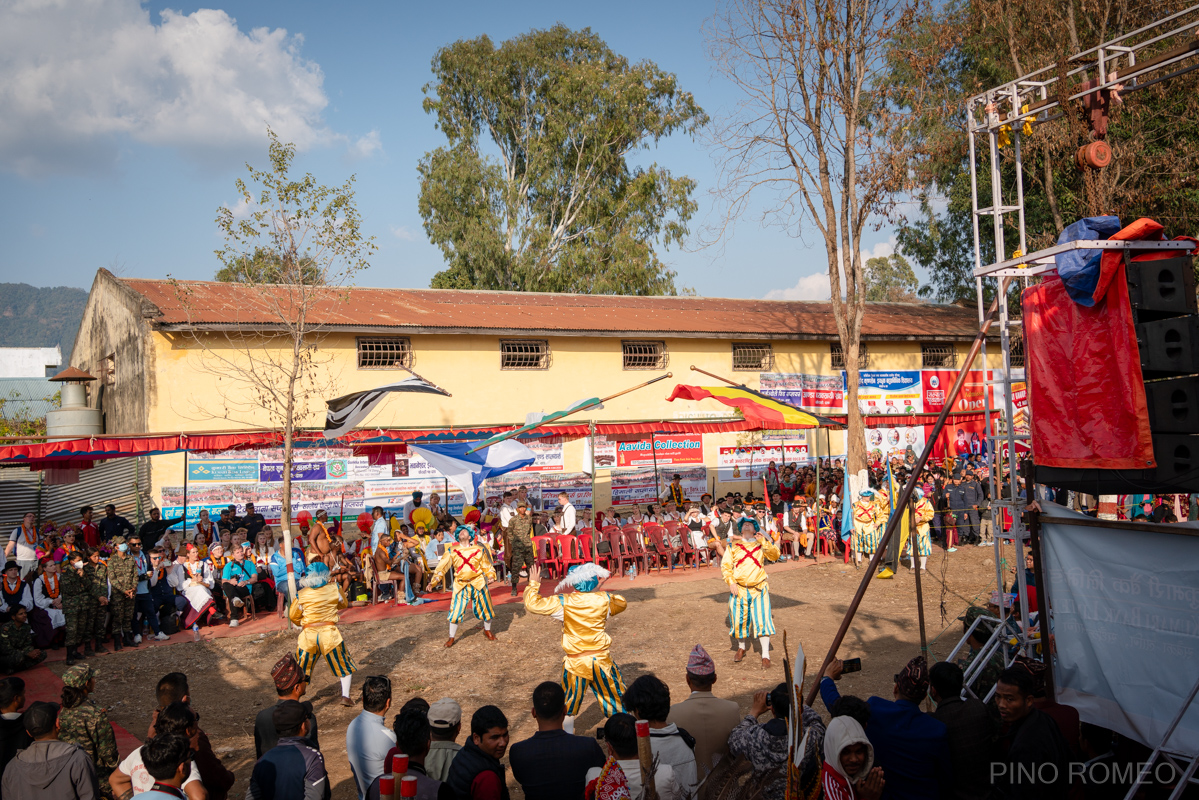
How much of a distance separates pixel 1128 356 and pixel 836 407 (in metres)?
18.6

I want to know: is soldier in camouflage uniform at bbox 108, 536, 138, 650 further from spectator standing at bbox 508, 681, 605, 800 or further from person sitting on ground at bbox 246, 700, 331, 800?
spectator standing at bbox 508, 681, 605, 800

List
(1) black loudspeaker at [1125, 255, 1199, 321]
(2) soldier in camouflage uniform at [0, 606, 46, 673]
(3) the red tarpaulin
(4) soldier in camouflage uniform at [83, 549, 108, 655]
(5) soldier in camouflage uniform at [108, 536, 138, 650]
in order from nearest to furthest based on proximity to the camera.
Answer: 1. (1) black loudspeaker at [1125, 255, 1199, 321]
2. (3) the red tarpaulin
3. (2) soldier in camouflage uniform at [0, 606, 46, 673]
4. (4) soldier in camouflage uniform at [83, 549, 108, 655]
5. (5) soldier in camouflage uniform at [108, 536, 138, 650]

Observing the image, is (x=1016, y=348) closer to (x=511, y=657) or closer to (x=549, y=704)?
(x=511, y=657)

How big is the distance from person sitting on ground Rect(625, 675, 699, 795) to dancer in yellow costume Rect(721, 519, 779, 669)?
5238 millimetres

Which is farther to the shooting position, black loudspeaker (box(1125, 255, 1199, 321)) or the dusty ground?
the dusty ground

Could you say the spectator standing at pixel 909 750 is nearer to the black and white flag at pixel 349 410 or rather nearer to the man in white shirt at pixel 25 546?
the black and white flag at pixel 349 410

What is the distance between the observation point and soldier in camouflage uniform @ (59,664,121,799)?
5.04 metres

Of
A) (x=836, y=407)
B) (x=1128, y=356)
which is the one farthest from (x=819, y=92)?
(x=1128, y=356)

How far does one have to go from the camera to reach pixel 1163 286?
17.7 ft

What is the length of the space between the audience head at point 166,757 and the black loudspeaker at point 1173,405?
6350 millimetres

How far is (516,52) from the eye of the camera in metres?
32.5

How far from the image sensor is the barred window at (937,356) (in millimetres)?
25328

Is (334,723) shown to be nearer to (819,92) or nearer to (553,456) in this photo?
(553,456)

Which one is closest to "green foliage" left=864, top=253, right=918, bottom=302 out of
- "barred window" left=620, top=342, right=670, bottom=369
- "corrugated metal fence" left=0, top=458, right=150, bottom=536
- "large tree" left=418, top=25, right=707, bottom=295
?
"large tree" left=418, top=25, right=707, bottom=295
